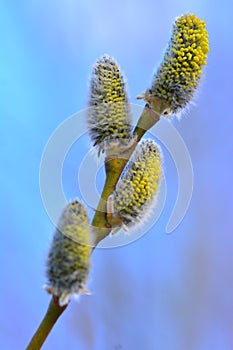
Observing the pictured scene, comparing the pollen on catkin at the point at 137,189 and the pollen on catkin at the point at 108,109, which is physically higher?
the pollen on catkin at the point at 108,109

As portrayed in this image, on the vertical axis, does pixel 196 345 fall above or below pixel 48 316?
above

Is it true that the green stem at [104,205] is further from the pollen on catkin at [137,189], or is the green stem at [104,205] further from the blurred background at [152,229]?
the blurred background at [152,229]

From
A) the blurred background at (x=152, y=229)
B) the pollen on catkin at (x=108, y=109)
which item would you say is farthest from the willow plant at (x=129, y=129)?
the blurred background at (x=152, y=229)

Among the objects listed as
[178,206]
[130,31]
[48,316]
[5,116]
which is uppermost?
[130,31]

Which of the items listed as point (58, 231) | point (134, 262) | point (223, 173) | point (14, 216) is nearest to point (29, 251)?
point (14, 216)

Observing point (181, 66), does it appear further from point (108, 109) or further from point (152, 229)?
point (152, 229)

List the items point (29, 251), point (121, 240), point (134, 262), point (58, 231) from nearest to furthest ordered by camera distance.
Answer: point (58, 231) → point (121, 240) → point (29, 251) → point (134, 262)

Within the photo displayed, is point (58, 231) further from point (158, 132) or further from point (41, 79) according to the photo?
point (41, 79)
